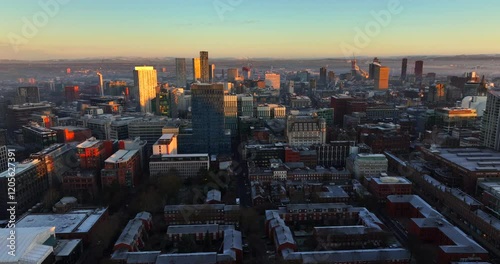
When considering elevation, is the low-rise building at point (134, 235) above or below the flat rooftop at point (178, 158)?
below

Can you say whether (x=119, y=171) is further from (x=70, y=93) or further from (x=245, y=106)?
(x=70, y=93)

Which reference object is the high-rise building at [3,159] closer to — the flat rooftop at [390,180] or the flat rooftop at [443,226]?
the flat rooftop at [390,180]

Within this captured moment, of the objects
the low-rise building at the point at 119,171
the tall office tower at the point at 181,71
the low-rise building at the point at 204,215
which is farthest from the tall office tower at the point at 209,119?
the tall office tower at the point at 181,71

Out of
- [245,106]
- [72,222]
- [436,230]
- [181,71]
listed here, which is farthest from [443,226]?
[181,71]

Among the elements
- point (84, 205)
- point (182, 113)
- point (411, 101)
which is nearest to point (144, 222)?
point (84, 205)

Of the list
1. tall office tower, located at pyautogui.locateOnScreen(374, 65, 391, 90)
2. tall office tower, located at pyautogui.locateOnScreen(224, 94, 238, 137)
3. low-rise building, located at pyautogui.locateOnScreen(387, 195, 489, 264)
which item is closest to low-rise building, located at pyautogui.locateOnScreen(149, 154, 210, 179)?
low-rise building, located at pyautogui.locateOnScreen(387, 195, 489, 264)

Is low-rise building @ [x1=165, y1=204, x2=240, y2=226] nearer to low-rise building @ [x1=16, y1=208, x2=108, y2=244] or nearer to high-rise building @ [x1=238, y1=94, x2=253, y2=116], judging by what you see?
low-rise building @ [x1=16, y1=208, x2=108, y2=244]
